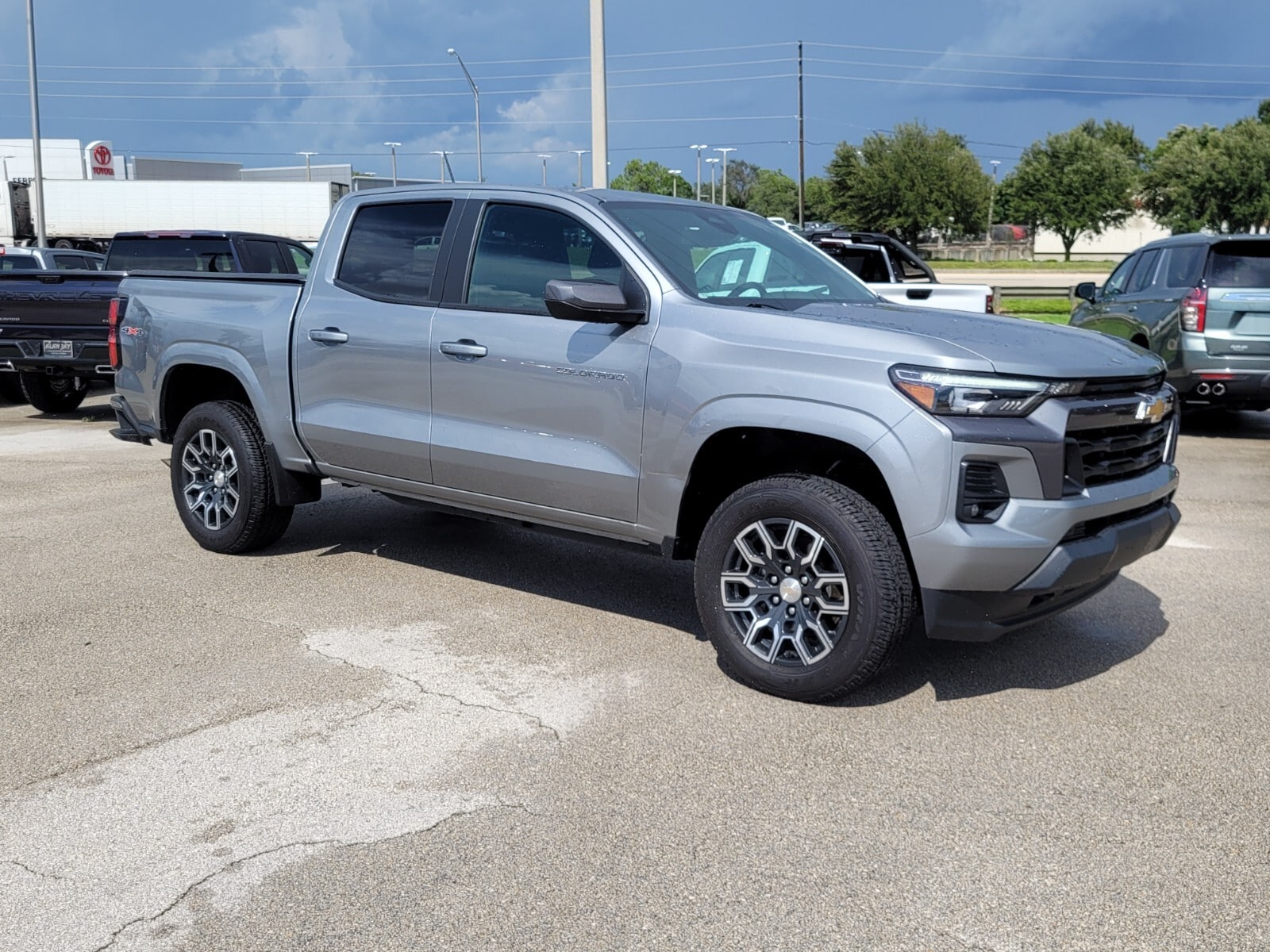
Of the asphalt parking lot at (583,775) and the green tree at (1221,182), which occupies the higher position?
the green tree at (1221,182)

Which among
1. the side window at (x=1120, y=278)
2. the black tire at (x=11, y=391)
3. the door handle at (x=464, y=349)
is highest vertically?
the side window at (x=1120, y=278)

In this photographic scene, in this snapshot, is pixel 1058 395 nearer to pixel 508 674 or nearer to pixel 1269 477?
pixel 508 674

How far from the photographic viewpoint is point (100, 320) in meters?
12.1

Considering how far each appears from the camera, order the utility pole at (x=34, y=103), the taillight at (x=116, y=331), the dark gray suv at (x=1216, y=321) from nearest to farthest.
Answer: the taillight at (x=116, y=331) < the dark gray suv at (x=1216, y=321) < the utility pole at (x=34, y=103)

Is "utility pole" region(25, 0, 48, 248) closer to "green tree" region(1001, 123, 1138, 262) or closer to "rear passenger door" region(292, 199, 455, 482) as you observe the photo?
"rear passenger door" region(292, 199, 455, 482)

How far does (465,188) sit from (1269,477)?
6.77m

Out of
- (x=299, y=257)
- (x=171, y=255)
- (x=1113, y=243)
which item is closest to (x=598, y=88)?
(x=299, y=257)

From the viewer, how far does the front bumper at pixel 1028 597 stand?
14.0 feet

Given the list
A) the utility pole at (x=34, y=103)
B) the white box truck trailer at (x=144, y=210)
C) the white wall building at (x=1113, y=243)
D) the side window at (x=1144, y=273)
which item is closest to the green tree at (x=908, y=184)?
the white wall building at (x=1113, y=243)

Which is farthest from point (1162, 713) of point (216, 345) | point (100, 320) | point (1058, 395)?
point (100, 320)

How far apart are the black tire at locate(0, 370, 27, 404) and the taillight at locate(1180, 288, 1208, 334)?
12592mm

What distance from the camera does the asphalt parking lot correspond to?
3.18 m

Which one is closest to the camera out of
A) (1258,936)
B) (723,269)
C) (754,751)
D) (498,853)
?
(1258,936)

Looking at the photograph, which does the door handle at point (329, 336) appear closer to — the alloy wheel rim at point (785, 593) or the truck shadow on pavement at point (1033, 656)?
the alloy wheel rim at point (785, 593)
